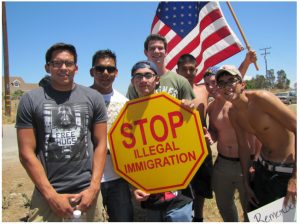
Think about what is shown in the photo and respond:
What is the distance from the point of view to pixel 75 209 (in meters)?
2.46

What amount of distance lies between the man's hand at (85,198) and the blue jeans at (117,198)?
0.52m

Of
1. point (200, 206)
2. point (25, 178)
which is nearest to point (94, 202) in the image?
point (200, 206)

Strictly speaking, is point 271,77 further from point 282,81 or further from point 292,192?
point 292,192

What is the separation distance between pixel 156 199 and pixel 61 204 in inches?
32.8

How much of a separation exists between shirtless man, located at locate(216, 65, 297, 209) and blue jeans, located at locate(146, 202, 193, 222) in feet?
2.27

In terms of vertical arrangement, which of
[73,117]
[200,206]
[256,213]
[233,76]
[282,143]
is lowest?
[200,206]

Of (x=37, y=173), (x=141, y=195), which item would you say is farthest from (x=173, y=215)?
(x=37, y=173)

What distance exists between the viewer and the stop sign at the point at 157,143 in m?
2.67

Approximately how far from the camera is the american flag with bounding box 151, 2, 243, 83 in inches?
218

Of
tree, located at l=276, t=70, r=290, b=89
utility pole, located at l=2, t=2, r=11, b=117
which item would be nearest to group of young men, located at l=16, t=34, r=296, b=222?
utility pole, located at l=2, t=2, r=11, b=117

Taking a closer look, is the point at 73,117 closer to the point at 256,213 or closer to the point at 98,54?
the point at 98,54

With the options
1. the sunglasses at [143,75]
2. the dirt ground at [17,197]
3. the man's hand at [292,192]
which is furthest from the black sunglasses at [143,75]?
the dirt ground at [17,197]

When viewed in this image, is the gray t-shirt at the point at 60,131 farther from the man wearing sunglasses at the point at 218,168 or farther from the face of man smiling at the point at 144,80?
the man wearing sunglasses at the point at 218,168

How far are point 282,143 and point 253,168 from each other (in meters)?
0.48
